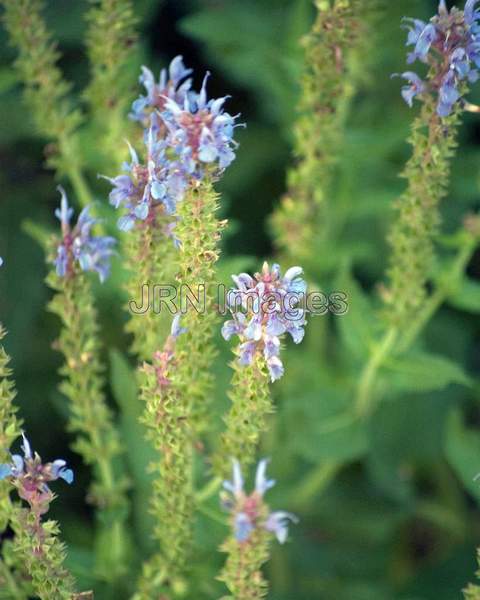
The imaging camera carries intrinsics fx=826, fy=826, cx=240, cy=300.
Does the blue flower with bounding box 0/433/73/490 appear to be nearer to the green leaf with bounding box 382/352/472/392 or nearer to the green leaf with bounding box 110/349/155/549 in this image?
the green leaf with bounding box 110/349/155/549

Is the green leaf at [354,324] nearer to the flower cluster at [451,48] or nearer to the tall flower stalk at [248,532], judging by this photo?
the flower cluster at [451,48]

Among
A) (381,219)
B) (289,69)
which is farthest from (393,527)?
(289,69)

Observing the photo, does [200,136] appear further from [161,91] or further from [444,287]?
[444,287]

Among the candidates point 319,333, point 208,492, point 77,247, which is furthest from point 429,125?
point 319,333

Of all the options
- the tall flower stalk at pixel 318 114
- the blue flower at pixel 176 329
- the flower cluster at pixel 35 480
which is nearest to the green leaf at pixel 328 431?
the tall flower stalk at pixel 318 114

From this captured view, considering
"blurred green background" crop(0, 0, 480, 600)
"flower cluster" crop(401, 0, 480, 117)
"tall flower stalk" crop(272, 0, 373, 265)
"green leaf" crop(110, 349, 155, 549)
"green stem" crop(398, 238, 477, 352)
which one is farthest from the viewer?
"blurred green background" crop(0, 0, 480, 600)

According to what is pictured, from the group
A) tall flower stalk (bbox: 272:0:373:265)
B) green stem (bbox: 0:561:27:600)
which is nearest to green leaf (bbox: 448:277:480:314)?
tall flower stalk (bbox: 272:0:373:265)

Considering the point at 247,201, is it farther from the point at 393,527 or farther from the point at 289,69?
the point at 393,527
